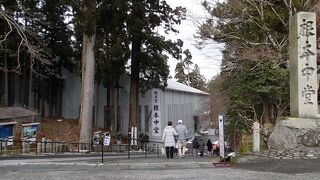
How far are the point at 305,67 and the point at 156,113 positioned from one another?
23.2 metres

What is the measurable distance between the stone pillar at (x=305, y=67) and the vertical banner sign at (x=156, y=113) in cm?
2258

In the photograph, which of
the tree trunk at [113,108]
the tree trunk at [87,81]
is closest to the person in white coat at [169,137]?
the tree trunk at [87,81]

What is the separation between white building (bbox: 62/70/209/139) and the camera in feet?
125

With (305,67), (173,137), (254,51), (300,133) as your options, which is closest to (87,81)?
(254,51)

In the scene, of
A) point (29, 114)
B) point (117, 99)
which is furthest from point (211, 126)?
point (29, 114)

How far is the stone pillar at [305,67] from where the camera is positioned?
13.5 meters

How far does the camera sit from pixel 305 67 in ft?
44.7

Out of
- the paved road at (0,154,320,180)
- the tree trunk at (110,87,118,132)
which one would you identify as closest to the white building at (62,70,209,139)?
the tree trunk at (110,87,118,132)

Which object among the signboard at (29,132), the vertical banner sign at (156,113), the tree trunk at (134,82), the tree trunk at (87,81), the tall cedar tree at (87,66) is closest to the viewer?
the signboard at (29,132)

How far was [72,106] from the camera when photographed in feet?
143

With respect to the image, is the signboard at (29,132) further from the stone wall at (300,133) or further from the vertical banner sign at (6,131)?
the stone wall at (300,133)

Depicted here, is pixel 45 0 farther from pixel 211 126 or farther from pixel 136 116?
pixel 211 126

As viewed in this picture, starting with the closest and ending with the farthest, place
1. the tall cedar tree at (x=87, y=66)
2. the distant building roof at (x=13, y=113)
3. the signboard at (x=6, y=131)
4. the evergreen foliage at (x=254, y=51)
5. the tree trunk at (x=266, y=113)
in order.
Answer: the evergreen foliage at (x=254, y=51)
the tree trunk at (x=266, y=113)
the signboard at (x=6, y=131)
the tall cedar tree at (x=87, y=66)
the distant building roof at (x=13, y=113)

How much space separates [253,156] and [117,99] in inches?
1104
